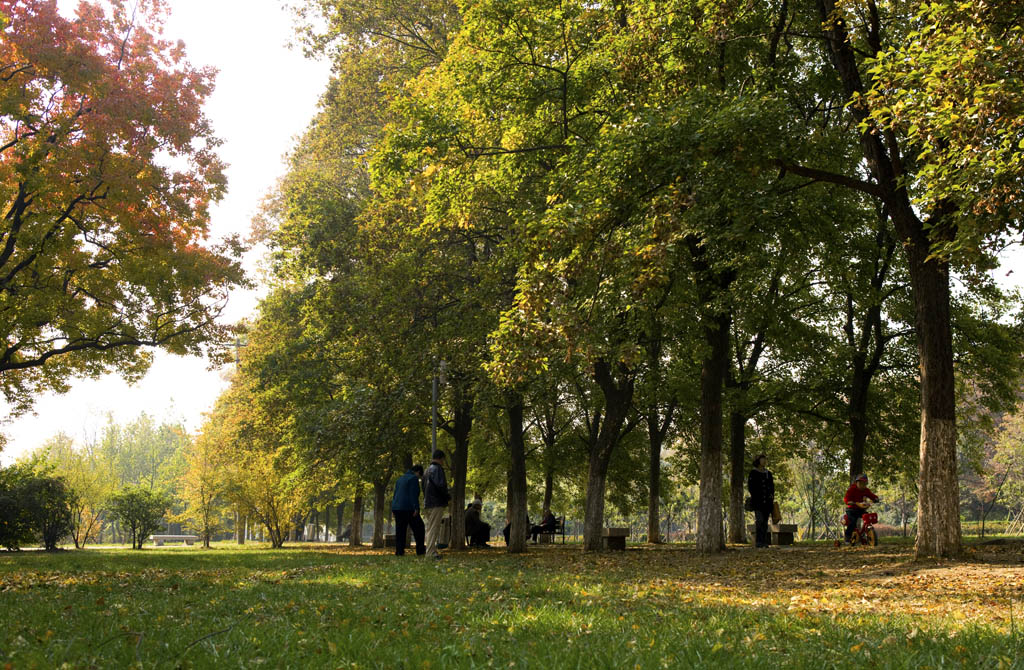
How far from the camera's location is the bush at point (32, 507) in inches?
1039

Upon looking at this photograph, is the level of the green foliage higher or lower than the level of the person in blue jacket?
higher

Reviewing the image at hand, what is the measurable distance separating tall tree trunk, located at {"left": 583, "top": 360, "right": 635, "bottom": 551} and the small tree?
28.2 m

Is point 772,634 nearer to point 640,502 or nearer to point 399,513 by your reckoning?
point 399,513

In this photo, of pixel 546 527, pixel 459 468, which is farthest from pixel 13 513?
pixel 546 527

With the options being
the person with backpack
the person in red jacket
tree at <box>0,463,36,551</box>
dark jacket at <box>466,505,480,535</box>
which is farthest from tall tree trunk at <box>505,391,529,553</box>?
tree at <box>0,463,36,551</box>

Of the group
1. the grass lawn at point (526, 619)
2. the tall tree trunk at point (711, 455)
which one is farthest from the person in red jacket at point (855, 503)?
the grass lawn at point (526, 619)

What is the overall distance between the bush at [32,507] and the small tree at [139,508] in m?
9.24

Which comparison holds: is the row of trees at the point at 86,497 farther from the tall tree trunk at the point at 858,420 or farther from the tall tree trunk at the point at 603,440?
the tall tree trunk at the point at 858,420

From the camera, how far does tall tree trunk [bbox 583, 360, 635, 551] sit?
19.2 metres

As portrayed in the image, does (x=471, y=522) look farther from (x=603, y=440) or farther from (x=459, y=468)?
(x=603, y=440)

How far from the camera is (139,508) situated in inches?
1510

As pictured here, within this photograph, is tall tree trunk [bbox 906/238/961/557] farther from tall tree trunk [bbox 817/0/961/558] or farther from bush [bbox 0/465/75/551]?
bush [bbox 0/465/75/551]

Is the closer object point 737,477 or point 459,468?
point 459,468

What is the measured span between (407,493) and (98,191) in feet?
→ 33.6
